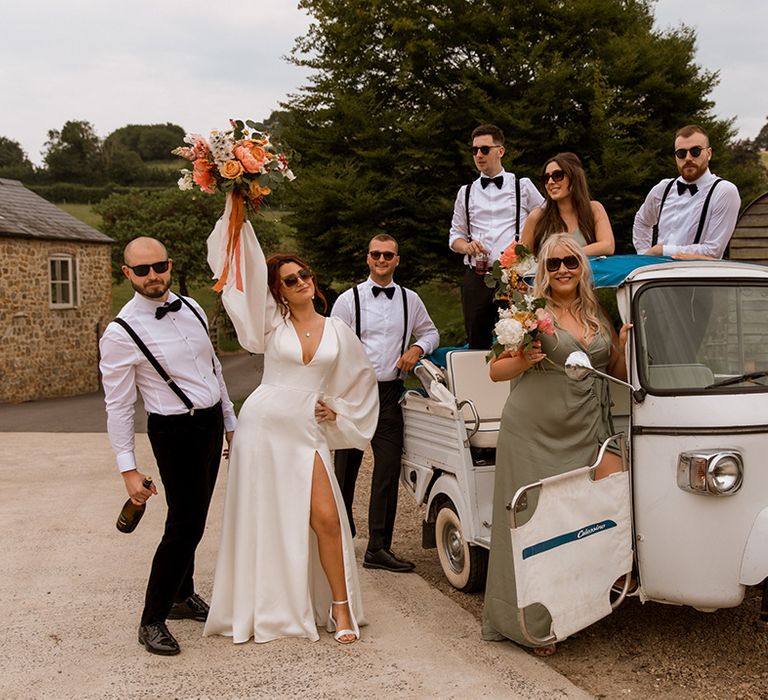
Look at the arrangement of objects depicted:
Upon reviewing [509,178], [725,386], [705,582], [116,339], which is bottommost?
[705,582]

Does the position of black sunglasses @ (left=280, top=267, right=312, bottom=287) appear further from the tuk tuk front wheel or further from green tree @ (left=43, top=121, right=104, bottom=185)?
green tree @ (left=43, top=121, right=104, bottom=185)

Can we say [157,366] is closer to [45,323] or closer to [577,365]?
[577,365]

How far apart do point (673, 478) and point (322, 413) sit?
6.48 ft

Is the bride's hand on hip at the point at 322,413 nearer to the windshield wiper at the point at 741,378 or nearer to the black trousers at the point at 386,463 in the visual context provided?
the black trousers at the point at 386,463

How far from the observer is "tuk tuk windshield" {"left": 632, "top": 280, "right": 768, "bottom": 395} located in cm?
440

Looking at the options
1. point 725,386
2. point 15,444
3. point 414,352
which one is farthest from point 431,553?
point 15,444

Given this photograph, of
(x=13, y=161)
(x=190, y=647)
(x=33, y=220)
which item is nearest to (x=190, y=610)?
(x=190, y=647)

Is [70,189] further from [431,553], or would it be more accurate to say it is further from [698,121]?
[431,553]

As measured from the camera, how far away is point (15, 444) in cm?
1333

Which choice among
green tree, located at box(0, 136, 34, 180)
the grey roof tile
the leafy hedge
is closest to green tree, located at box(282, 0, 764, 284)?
the grey roof tile

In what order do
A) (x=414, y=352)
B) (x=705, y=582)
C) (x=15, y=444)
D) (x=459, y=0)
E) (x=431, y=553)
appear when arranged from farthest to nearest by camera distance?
(x=459, y=0), (x=15, y=444), (x=431, y=553), (x=414, y=352), (x=705, y=582)

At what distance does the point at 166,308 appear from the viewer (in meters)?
4.80

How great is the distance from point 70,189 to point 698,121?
199 feet

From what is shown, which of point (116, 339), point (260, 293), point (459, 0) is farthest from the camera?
point (459, 0)
